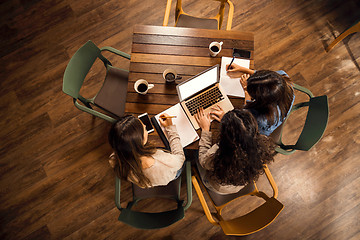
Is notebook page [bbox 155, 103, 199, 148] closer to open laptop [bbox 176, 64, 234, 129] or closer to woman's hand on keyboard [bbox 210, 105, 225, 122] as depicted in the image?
open laptop [bbox 176, 64, 234, 129]

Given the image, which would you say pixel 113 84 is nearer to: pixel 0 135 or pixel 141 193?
pixel 141 193

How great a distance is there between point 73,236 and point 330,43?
3.56 m

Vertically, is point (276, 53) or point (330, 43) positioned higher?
point (330, 43)

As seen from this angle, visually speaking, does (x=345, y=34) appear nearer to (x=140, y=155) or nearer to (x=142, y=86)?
(x=142, y=86)

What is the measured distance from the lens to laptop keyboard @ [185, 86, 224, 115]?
1.59m

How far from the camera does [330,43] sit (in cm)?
260

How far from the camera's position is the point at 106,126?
245 cm

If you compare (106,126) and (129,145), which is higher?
(129,145)

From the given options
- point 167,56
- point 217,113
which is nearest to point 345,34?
point 217,113

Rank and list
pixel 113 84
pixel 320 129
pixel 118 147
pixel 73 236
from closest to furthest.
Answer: pixel 118 147
pixel 320 129
pixel 113 84
pixel 73 236

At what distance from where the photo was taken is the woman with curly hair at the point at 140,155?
1.26 m

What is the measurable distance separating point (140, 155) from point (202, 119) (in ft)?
1.68

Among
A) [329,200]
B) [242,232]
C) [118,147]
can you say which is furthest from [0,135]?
[329,200]

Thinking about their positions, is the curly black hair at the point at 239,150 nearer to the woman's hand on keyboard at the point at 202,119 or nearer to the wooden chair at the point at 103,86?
the woman's hand on keyboard at the point at 202,119
